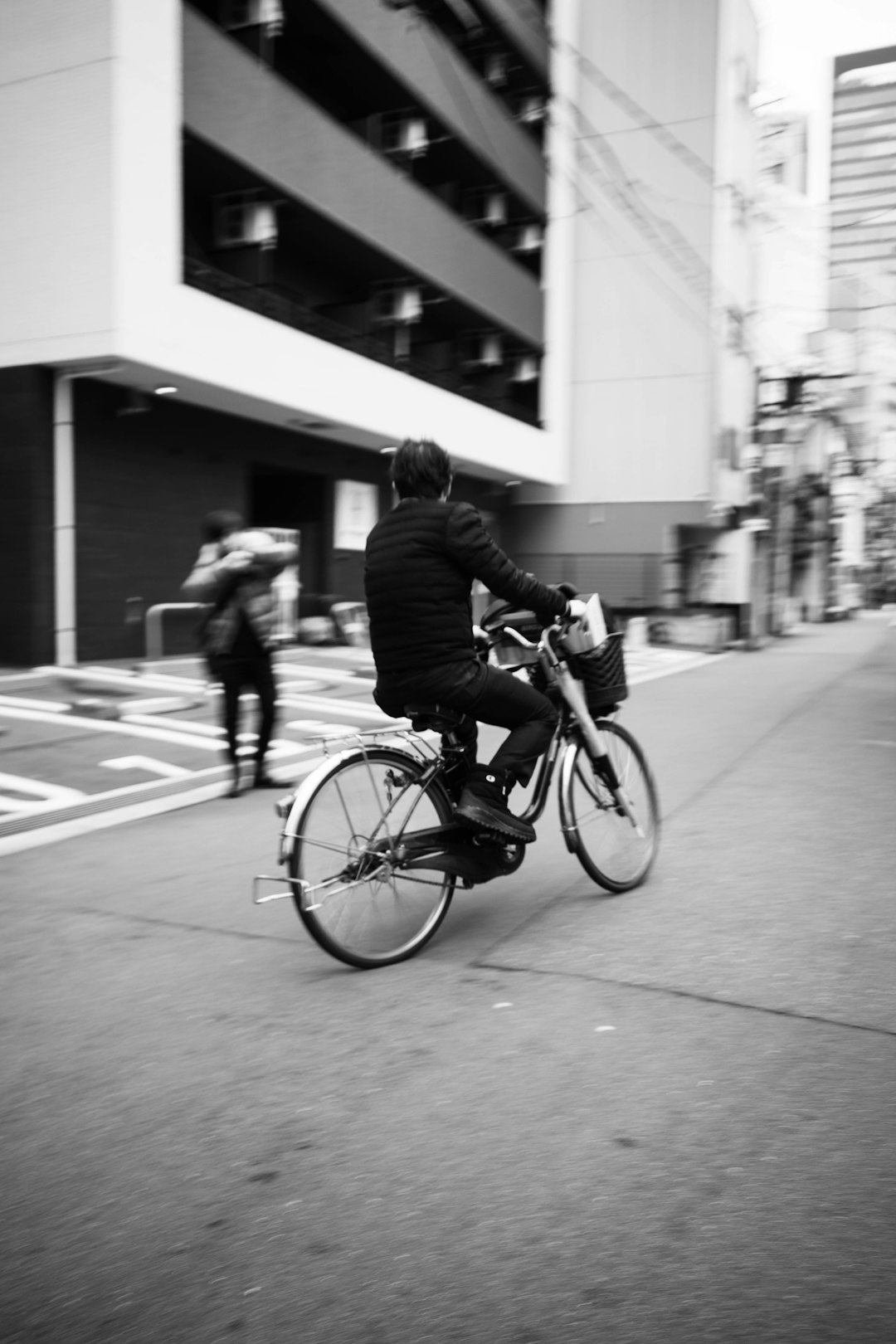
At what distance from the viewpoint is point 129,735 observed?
966 centimetres

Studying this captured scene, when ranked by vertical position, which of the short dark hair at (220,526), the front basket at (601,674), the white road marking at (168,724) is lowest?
the white road marking at (168,724)

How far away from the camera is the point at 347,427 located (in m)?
19.6

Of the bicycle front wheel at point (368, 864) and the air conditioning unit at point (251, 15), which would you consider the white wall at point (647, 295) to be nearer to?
the air conditioning unit at point (251, 15)

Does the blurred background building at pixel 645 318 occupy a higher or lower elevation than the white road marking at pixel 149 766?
higher

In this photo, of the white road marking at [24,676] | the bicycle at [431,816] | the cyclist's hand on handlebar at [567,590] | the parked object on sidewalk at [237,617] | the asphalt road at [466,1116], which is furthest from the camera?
the white road marking at [24,676]

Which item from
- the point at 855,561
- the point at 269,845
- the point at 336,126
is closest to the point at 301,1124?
the point at 269,845

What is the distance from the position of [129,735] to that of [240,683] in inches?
101

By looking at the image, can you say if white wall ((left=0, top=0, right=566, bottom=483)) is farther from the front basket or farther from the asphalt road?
the front basket

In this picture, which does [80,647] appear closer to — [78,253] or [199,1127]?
[78,253]

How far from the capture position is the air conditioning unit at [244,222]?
18.0 metres

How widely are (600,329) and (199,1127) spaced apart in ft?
103

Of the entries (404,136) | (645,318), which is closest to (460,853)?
(404,136)

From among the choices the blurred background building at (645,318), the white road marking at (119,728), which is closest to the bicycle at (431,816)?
the white road marking at (119,728)

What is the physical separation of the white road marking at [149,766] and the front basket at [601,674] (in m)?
4.18
